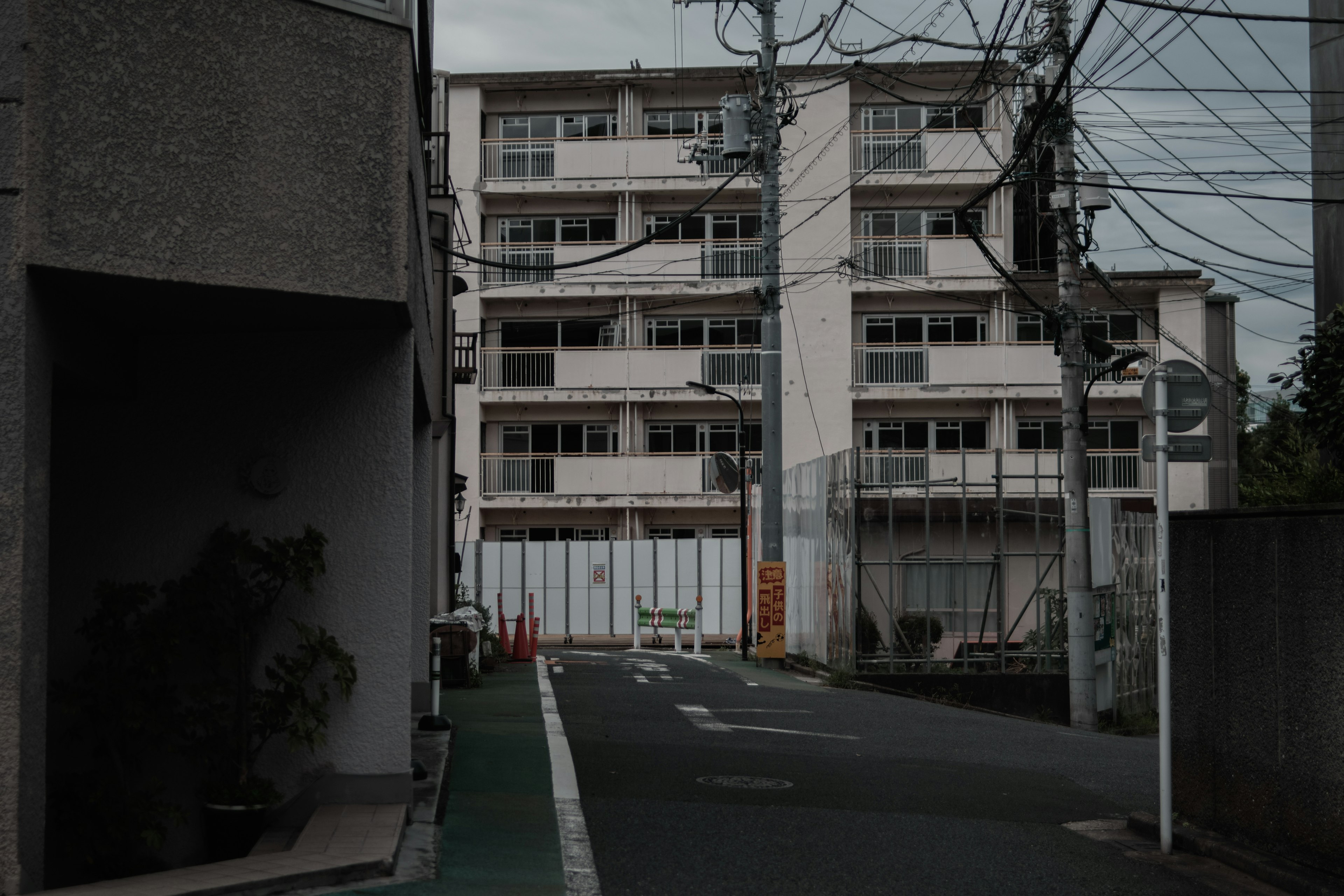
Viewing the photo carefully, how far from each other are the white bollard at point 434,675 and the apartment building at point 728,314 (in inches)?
972

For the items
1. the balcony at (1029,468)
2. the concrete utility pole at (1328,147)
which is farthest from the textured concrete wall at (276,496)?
the balcony at (1029,468)

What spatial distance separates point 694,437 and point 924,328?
729cm

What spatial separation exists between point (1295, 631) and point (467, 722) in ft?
25.9

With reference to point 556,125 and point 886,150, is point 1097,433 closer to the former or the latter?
point 886,150

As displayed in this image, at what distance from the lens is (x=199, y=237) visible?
5.82 metres

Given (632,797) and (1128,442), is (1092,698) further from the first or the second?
(1128,442)

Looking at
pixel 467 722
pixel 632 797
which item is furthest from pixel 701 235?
pixel 632 797

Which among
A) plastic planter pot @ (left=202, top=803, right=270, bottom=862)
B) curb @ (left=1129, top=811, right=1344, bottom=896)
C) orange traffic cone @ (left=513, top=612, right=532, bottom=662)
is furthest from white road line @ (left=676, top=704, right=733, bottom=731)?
orange traffic cone @ (left=513, top=612, right=532, bottom=662)

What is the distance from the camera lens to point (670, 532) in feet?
122

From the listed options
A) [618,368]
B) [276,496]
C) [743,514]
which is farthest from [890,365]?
[276,496]

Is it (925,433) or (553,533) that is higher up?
(925,433)

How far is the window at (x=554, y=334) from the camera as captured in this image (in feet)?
122

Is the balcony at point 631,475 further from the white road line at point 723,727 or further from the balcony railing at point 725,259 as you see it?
the white road line at point 723,727

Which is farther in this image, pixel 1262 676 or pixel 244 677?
pixel 1262 676
